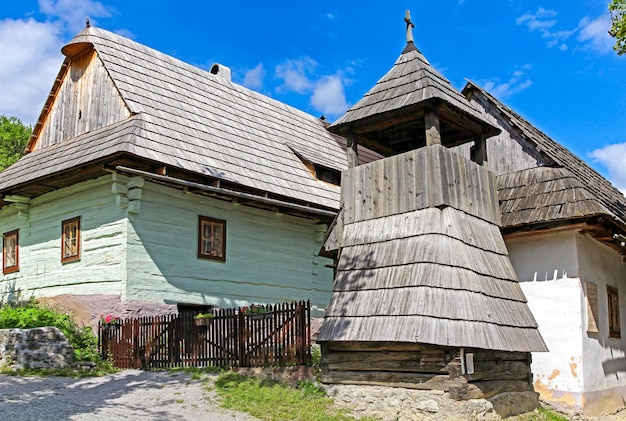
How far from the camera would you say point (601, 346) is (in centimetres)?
1295

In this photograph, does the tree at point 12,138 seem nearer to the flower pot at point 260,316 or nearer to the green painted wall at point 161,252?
the green painted wall at point 161,252

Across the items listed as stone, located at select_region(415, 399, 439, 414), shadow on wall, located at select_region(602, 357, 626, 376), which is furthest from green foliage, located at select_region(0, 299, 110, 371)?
shadow on wall, located at select_region(602, 357, 626, 376)

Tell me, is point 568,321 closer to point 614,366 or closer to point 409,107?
point 614,366

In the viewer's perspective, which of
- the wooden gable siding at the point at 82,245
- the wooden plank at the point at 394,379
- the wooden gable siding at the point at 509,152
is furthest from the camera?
the wooden gable siding at the point at 82,245

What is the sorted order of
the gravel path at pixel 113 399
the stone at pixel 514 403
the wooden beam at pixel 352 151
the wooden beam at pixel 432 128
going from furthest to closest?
the wooden beam at pixel 352 151 → the wooden beam at pixel 432 128 → the stone at pixel 514 403 → the gravel path at pixel 113 399

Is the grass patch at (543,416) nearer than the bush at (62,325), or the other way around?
the grass patch at (543,416)

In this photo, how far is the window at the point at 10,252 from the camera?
17.5 m

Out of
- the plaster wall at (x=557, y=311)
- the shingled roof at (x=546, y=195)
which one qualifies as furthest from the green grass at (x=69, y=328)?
the shingled roof at (x=546, y=195)

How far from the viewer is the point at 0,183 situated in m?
17.2

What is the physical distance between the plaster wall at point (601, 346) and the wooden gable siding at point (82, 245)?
9.49 m

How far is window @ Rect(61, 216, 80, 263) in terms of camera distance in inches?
616

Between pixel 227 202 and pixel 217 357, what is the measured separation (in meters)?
5.26

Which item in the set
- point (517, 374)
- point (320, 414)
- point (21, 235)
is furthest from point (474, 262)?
point (21, 235)

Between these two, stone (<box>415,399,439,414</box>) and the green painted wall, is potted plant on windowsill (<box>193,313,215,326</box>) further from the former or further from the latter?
stone (<box>415,399,439,414</box>)
